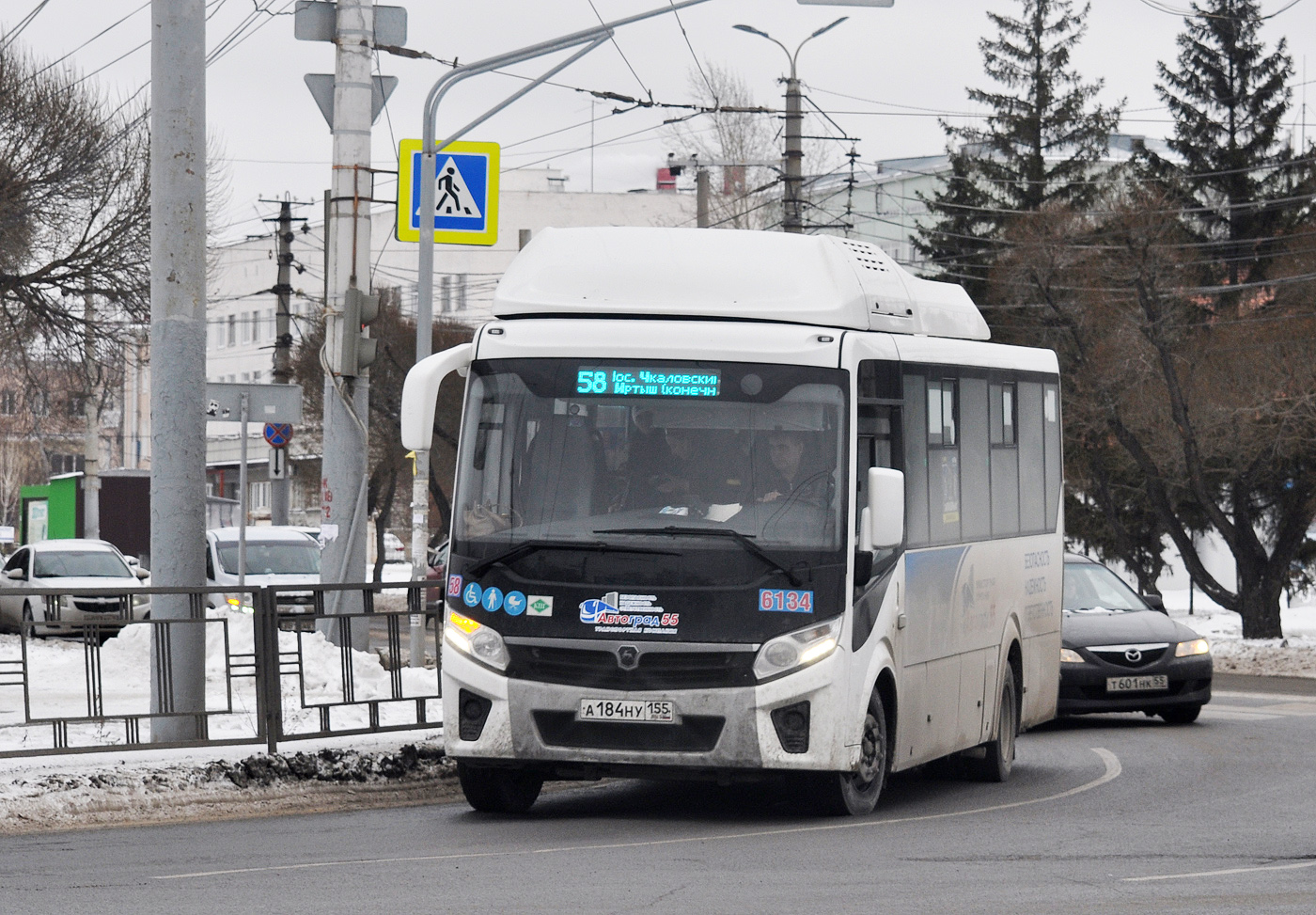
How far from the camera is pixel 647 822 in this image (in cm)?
1091

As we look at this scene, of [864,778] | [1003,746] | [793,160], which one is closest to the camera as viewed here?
[864,778]

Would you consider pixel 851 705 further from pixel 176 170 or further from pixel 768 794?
pixel 176 170

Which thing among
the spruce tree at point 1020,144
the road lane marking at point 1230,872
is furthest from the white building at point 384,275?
the road lane marking at point 1230,872

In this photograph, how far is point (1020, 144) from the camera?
5312 centimetres

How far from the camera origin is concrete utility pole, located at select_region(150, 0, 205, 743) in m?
13.1

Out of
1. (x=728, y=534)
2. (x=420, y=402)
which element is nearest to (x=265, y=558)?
(x=420, y=402)

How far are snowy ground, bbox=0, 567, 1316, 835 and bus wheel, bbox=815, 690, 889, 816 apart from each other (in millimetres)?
2698

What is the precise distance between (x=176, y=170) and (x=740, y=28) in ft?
79.7

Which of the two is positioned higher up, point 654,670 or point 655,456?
point 655,456

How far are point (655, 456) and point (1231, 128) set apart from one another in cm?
3725

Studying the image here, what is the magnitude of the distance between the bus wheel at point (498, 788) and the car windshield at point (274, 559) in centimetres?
1935

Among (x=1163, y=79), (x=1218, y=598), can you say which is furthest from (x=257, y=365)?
(x=1218, y=598)

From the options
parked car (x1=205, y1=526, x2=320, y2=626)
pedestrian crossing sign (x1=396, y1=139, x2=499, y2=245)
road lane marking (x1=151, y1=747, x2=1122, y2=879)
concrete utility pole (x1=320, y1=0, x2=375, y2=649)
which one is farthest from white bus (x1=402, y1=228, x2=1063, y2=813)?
parked car (x1=205, y1=526, x2=320, y2=626)

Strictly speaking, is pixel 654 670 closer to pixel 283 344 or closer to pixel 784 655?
pixel 784 655
